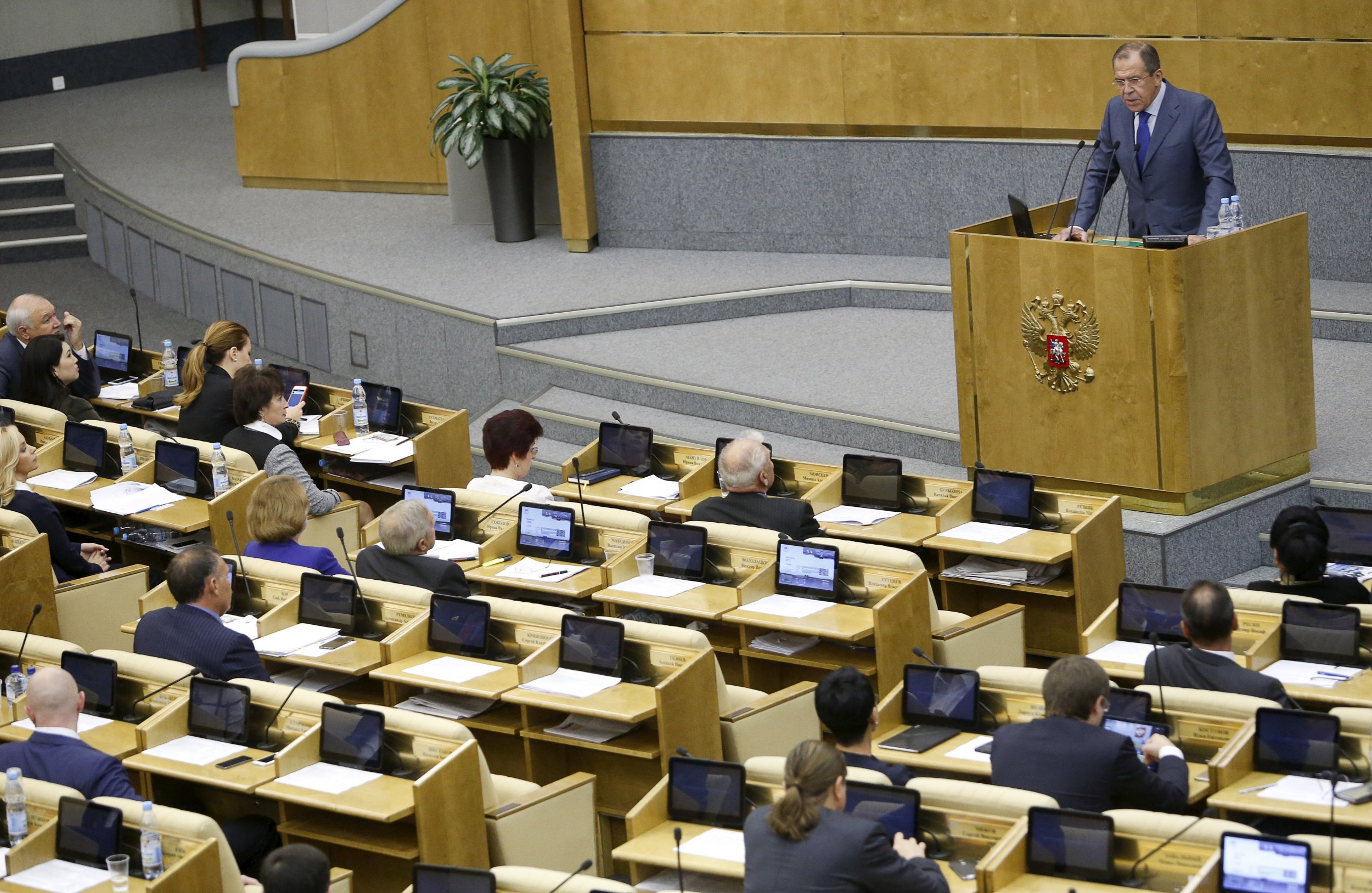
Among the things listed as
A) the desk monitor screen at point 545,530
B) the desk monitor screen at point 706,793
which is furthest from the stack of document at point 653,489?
the desk monitor screen at point 706,793

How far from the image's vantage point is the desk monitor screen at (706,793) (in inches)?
156

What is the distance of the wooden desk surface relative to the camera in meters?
4.73

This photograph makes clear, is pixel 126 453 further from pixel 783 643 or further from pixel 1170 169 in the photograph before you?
pixel 1170 169

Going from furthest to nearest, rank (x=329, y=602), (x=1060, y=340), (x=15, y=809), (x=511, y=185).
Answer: (x=511, y=185) → (x=1060, y=340) → (x=329, y=602) → (x=15, y=809)

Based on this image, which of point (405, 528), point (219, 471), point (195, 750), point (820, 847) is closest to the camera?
point (820, 847)

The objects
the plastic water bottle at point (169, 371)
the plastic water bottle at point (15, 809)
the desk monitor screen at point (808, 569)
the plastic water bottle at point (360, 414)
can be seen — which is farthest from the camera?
the plastic water bottle at point (169, 371)

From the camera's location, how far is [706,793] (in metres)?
4.00

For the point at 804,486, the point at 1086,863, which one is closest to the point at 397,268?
the point at 804,486

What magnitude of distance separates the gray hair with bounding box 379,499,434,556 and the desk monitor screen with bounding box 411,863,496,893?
1933mm

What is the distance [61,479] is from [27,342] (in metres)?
1.41

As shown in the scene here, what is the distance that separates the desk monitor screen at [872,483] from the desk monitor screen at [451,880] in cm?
281

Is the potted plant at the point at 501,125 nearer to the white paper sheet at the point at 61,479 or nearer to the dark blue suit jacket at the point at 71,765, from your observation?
the white paper sheet at the point at 61,479

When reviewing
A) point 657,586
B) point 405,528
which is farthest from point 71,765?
point 657,586

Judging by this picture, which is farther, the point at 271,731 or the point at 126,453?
the point at 126,453
